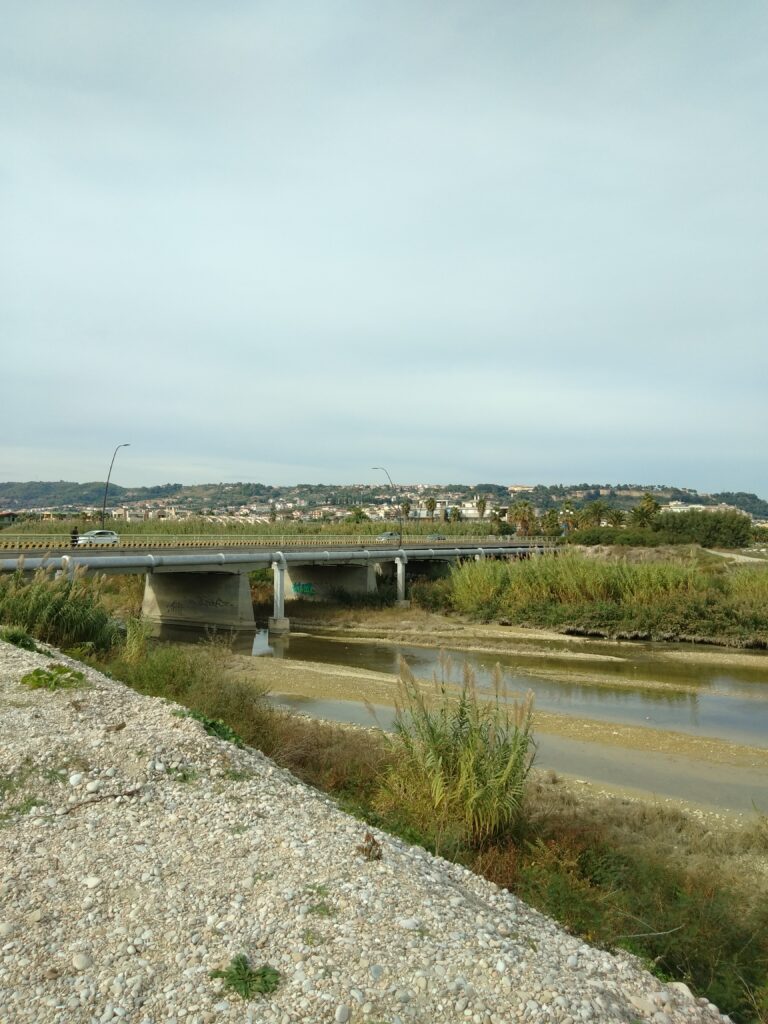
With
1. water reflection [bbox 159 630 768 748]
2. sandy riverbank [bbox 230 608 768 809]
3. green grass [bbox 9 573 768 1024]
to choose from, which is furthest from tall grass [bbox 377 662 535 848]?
water reflection [bbox 159 630 768 748]

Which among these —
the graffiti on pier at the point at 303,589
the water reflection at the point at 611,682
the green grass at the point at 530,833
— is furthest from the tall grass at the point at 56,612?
the graffiti on pier at the point at 303,589

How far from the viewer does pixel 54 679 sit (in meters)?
10.8

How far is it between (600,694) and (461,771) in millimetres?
17548

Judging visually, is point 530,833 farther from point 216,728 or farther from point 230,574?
point 230,574

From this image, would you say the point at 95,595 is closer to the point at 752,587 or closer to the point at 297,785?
the point at 297,785

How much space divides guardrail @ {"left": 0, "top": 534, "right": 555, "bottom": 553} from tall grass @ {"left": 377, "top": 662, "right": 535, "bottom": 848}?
29.6 m

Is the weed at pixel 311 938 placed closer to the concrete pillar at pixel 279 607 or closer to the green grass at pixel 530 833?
the green grass at pixel 530 833

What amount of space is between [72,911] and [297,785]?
3088 mm

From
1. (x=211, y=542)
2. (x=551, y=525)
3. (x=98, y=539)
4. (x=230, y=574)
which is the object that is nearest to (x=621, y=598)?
(x=230, y=574)

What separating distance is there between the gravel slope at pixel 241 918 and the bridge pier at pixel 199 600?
33713mm

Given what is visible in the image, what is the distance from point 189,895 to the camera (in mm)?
5684

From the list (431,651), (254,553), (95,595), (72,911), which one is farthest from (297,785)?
(254,553)

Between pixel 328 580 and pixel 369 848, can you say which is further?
pixel 328 580

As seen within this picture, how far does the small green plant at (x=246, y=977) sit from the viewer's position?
466 centimetres
